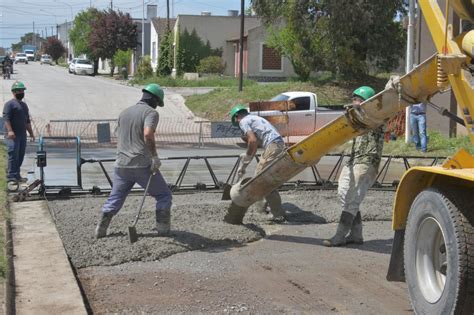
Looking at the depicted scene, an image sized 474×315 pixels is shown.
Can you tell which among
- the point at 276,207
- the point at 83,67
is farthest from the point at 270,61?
the point at 276,207

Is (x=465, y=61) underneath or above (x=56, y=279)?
above

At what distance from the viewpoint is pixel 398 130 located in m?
22.4

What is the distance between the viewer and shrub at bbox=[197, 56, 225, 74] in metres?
53.7

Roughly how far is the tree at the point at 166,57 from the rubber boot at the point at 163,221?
48154mm

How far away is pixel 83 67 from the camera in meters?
68.1

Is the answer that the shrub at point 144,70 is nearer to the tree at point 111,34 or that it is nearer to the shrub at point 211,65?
the shrub at point 211,65

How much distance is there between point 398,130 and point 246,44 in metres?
30.6

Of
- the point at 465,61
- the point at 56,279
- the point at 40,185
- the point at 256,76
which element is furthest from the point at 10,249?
the point at 256,76

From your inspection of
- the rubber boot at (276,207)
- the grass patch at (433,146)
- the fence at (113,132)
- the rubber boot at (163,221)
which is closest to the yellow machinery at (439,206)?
the rubber boot at (163,221)

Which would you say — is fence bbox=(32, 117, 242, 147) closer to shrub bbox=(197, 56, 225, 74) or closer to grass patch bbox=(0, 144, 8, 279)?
grass patch bbox=(0, 144, 8, 279)

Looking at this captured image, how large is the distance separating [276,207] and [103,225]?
255 centimetres

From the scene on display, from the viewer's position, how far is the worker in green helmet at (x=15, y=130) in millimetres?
11992

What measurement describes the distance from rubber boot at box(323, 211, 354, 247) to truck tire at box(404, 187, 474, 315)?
2.80 m

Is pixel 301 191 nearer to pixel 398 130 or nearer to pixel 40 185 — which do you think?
pixel 40 185
